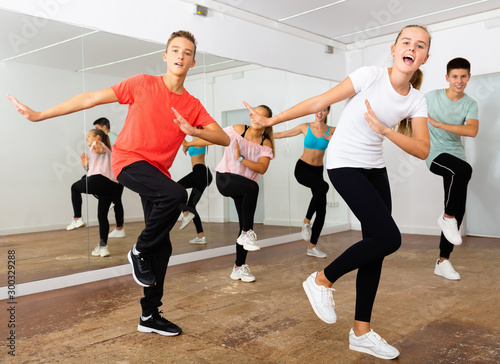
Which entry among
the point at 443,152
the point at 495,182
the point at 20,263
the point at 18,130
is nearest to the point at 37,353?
the point at 20,263

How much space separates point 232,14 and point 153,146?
3233 millimetres

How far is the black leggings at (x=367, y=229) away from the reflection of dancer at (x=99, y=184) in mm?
2283

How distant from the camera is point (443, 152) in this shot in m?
3.41

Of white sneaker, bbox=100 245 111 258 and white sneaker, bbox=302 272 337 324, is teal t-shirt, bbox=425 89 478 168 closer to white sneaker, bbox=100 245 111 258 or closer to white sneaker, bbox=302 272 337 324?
white sneaker, bbox=302 272 337 324

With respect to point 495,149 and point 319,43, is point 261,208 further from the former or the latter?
point 495,149

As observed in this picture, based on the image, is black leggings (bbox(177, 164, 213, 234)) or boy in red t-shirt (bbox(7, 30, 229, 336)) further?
black leggings (bbox(177, 164, 213, 234))

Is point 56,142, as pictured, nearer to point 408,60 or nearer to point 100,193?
point 100,193

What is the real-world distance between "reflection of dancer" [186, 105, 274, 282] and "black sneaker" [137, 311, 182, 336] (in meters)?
1.11

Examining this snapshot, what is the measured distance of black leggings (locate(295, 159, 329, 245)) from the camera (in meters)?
4.34

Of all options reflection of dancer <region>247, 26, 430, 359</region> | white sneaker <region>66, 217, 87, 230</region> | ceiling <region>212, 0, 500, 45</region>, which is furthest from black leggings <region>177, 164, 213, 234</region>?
reflection of dancer <region>247, 26, 430, 359</region>

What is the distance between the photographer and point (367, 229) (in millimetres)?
1869

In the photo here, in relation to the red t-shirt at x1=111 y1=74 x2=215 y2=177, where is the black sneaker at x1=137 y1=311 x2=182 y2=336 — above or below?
below

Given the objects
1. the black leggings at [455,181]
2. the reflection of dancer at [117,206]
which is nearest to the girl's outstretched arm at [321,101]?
the black leggings at [455,181]

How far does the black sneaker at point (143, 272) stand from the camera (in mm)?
2131
